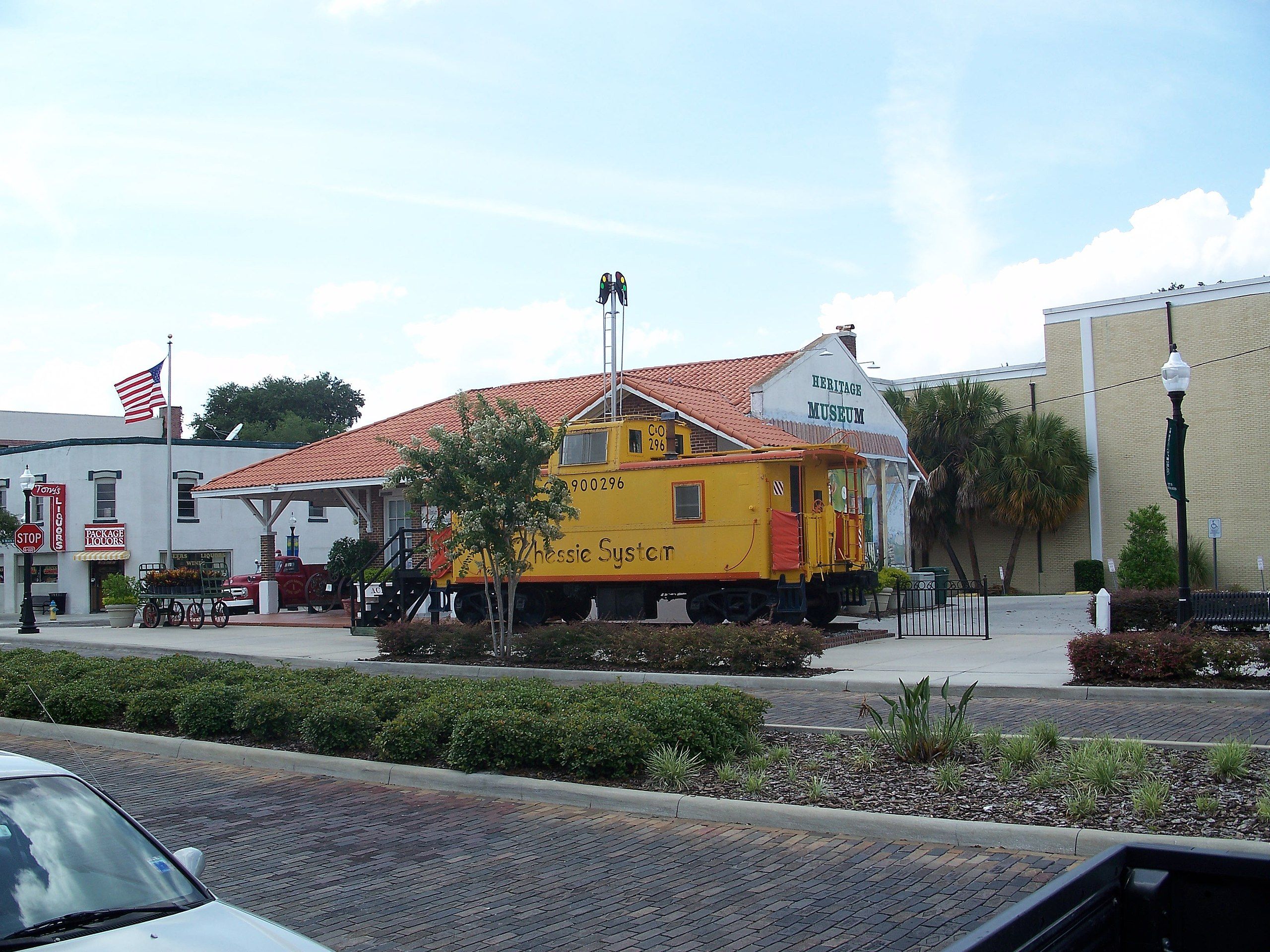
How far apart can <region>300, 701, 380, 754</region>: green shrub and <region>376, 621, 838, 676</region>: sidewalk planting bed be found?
6205mm

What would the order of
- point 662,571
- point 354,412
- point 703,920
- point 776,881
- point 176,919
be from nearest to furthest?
point 176,919, point 703,920, point 776,881, point 662,571, point 354,412

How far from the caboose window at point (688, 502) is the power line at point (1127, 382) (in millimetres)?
22534

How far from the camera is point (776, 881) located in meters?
6.53

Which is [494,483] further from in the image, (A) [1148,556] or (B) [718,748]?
(A) [1148,556]

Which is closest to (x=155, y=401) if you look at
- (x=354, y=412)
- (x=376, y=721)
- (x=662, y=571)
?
(x=662, y=571)

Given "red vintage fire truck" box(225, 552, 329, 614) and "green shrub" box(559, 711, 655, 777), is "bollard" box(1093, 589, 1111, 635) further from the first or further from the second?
"red vintage fire truck" box(225, 552, 329, 614)

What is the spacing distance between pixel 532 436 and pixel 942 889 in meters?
12.2

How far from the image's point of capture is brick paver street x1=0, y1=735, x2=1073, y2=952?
19.0 ft

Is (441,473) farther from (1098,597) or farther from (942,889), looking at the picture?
(942,889)

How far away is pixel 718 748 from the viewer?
9.32 m

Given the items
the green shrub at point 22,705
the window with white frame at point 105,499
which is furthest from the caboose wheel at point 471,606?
the window with white frame at point 105,499

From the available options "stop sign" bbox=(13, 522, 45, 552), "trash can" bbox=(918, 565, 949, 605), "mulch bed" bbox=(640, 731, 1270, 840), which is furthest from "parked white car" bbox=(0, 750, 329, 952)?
"stop sign" bbox=(13, 522, 45, 552)

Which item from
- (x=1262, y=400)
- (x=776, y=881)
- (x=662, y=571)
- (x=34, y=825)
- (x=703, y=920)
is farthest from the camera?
(x=1262, y=400)

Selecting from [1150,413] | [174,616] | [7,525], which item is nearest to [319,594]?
[174,616]
